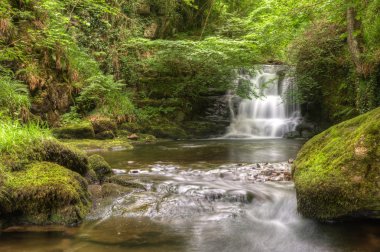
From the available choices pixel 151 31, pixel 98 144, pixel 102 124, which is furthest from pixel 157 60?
pixel 98 144

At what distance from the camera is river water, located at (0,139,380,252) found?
3.51 m

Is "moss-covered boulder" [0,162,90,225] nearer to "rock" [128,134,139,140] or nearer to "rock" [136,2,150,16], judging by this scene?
"rock" [128,134,139,140]

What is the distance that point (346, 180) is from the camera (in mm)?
3787

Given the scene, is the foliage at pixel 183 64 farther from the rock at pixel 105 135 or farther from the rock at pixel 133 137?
the rock at pixel 105 135

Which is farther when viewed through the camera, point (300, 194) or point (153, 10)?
point (153, 10)

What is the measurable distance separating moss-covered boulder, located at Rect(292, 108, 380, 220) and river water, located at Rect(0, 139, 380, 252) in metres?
0.20

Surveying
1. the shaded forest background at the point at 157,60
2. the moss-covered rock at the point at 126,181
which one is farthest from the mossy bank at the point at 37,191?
the shaded forest background at the point at 157,60

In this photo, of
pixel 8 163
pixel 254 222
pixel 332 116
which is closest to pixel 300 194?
pixel 254 222

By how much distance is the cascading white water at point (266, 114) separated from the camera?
13.6m

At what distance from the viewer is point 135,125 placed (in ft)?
42.3

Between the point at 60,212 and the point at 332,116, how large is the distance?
430 inches

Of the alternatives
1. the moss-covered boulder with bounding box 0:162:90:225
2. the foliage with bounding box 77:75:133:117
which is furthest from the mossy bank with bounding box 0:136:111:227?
the foliage with bounding box 77:75:133:117

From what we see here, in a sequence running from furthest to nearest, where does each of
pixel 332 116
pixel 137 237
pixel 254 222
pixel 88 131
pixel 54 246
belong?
pixel 332 116
pixel 88 131
pixel 254 222
pixel 137 237
pixel 54 246

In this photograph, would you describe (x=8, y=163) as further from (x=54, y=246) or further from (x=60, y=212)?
(x=54, y=246)
